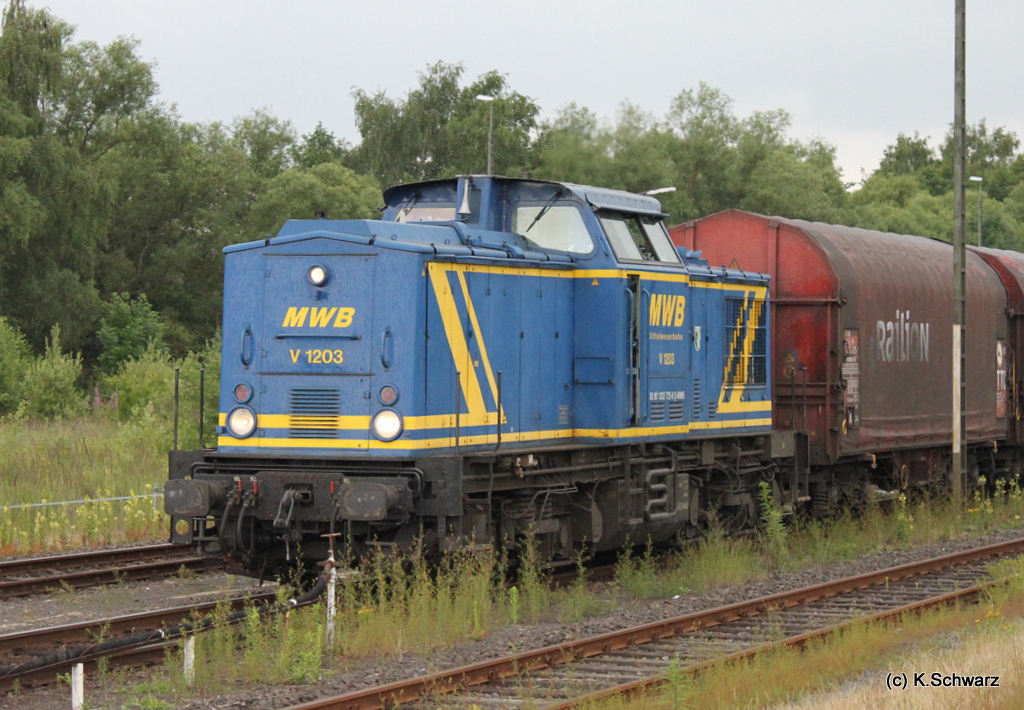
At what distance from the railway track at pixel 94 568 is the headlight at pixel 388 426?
204 centimetres

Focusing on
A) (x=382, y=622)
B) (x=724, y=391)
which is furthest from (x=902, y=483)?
(x=382, y=622)

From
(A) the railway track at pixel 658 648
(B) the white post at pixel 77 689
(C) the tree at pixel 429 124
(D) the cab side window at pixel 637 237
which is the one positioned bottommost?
(A) the railway track at pixel 658 648

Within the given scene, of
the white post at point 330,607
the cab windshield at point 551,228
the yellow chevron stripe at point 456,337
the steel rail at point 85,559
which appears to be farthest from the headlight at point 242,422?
the cab windshield at point 551,228

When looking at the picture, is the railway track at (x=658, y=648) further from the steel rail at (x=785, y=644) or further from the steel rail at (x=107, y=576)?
the steel rail at (x=107, y=576)

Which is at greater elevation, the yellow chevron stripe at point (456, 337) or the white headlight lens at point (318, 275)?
the white headlight lens at point (318, 275)

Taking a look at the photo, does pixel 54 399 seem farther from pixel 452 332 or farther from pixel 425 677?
pixel 425 677

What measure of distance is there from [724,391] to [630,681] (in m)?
5.94

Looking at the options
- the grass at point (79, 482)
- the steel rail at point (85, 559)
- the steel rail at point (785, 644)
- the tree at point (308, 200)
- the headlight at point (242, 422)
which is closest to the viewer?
the steel rail at point (785, 644)

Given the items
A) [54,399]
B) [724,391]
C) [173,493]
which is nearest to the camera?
[173,493]

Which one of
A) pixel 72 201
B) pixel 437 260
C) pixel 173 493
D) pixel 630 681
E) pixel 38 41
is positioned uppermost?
pixel 38 41

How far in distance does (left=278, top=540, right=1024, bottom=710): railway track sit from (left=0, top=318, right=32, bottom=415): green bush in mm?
19768

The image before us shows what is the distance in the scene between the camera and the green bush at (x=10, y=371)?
1028 inches

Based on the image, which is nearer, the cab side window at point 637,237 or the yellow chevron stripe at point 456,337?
the yellow chevron stripe at point 456,337

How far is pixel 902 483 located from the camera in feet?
55.1
